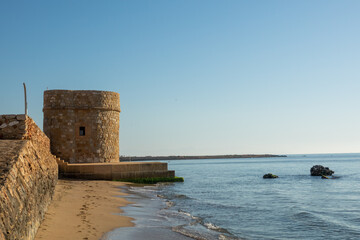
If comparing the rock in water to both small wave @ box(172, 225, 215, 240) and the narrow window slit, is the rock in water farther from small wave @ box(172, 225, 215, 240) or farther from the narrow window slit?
small wave @ box(172, 225, 215, 240)

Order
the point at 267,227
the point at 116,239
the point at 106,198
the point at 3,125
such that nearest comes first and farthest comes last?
the point at 116,239, the point at 3,125, the point at 267,227, the point at 106,198

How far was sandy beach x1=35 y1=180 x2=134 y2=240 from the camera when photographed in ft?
28.0

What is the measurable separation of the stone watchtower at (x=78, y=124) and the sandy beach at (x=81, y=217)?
34.9 feet

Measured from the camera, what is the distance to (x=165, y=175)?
27.9 m

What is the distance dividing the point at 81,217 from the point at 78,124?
54.0 ft

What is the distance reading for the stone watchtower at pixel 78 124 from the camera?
26.1 metres

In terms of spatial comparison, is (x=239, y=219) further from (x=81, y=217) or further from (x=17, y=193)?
(x=17, y=193)

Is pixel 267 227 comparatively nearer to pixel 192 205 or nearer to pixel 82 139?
pixel 192 205

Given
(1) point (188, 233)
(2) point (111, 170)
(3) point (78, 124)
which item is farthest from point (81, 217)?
(3) point (78, 124)

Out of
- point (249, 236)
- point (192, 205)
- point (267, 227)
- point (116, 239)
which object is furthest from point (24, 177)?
point (192, 205)

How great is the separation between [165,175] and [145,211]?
531 inches

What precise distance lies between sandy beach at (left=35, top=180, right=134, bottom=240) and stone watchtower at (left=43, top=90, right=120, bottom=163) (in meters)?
10.6

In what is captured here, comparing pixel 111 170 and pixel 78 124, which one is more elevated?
pixel 78 124

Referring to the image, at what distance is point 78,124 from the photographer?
26500 millimetres
